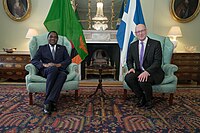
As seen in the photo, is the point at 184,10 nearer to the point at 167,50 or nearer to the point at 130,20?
the point at 130,20

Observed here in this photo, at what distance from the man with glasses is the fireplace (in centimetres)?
173

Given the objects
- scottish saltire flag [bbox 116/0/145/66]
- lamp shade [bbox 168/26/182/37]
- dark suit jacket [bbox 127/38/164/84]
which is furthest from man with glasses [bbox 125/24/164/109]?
lamp shade [bbox 168/26/182/37]

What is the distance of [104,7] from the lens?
501 centimetres

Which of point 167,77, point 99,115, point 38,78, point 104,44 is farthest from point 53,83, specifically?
point 104,44

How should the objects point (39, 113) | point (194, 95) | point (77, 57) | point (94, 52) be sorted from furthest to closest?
1. point (94, 52)
2. point (77, 57)
3. point (194, 95)
4. point (39, 113)

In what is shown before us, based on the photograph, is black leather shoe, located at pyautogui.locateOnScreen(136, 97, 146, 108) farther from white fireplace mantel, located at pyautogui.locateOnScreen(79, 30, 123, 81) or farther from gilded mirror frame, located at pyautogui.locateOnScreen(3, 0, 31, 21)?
gilded mirror frame, located at pyautogui.locateOnScreen(3, 0, 31, 21)

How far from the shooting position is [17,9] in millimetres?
4992

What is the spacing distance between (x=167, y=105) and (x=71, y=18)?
253 centimetres

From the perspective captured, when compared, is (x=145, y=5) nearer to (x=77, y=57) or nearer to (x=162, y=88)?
(x=77, y=57)

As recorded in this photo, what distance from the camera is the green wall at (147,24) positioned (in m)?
4.98

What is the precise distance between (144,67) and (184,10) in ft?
9.49

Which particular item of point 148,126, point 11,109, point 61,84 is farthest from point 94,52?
point 148,126

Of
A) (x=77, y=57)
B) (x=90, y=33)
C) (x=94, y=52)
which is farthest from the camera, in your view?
(x=94, y=52)

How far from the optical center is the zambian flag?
3.91 meters
